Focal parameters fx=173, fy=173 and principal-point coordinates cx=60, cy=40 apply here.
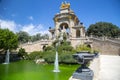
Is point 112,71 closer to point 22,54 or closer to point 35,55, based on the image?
point 35,55

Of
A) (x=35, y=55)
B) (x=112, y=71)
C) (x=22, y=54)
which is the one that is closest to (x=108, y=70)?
(x=112, y=71)

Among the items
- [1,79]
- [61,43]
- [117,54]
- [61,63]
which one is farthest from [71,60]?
[1,79]

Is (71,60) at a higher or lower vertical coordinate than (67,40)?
lower

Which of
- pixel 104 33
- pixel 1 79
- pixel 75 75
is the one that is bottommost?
pixel 1 79

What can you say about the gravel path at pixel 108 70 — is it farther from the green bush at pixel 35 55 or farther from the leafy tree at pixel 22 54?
the leafy tree at pixel 22 54

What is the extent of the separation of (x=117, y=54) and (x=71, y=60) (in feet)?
11.9

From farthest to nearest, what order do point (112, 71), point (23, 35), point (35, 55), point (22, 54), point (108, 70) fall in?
point (22, 54) → point (23, 35) → point (35, 55) → point (108, 70) → point (112, 71)

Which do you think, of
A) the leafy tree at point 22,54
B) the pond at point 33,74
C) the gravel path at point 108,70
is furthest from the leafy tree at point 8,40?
the gravel path at point 108,70

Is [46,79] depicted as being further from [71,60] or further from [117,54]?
[71,60]

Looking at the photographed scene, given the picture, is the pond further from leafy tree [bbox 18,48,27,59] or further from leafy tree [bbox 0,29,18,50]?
leafy tree [bbox 18,48,27,59]

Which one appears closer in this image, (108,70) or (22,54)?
(108,70)

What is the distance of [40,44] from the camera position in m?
12.0

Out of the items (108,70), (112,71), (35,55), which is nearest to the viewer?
(112,71)

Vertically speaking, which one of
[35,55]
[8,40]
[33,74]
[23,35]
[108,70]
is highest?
[23,35]
